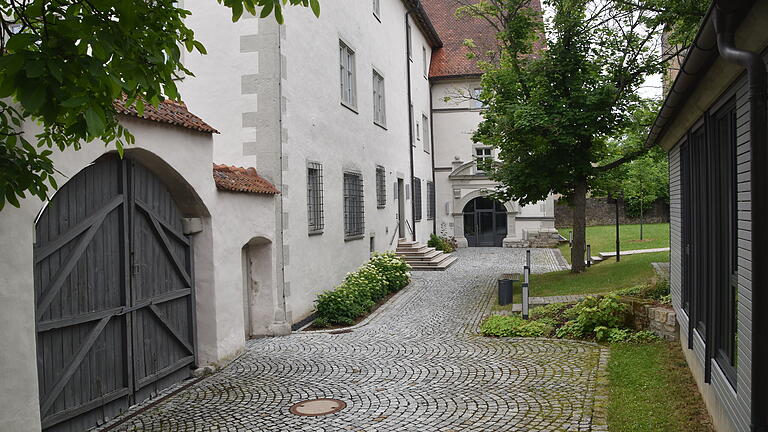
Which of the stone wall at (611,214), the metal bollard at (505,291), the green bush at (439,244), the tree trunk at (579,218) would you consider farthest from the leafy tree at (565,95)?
the stone wall at (611,214)

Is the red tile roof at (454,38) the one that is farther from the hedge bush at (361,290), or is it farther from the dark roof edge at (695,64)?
the dark roof edge at (695,64)

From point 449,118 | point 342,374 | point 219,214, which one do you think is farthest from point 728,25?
point 449,118

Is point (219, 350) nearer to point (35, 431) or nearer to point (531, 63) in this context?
point (35, 431)

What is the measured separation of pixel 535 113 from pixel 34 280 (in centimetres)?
1196

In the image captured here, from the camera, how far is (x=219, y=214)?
9.31m

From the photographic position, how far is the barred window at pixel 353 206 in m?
16.6

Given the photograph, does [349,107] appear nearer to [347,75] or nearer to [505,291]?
[347,75]

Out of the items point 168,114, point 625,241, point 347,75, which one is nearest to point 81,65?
point 168,114

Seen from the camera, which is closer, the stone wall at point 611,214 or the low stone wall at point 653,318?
the low stone wall at point 653,318

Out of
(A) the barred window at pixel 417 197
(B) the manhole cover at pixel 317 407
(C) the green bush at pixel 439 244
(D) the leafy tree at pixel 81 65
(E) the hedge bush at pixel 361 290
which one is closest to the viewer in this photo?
(D) the leafy tree at pixel 81 65

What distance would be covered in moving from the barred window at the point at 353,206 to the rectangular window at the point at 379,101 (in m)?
3.17

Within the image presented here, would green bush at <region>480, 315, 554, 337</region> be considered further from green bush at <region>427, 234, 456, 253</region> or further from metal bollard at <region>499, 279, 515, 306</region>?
green bush at <region>427, 234, 456, 253</region>

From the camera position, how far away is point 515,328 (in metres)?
10.9

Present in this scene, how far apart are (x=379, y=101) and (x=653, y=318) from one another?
1281 cm
